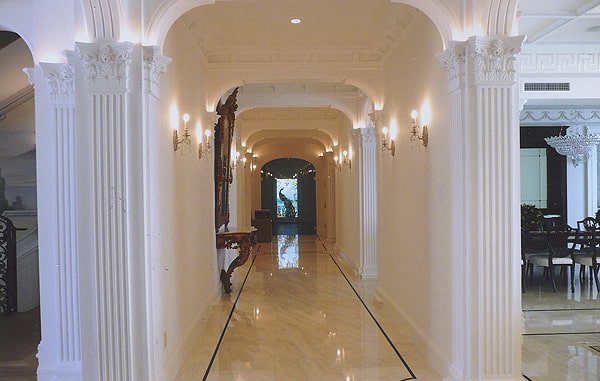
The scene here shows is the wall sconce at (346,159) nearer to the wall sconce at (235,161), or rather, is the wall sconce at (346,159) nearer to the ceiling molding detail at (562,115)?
the wall sconce at (235,161)

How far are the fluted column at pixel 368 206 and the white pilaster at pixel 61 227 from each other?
21.4ft

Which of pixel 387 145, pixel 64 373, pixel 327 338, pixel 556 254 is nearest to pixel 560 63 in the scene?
pixel 556 254

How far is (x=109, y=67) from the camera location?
395 centimetres

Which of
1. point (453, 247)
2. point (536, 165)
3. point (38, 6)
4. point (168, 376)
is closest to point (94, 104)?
point (38, 6)

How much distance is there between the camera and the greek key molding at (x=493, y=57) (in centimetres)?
399

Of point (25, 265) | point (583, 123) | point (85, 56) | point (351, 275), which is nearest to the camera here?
point (85, 56)

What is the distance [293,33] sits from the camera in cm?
702

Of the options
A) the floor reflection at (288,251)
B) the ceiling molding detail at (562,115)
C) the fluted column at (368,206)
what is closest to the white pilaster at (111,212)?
the fluted column at (368,206)

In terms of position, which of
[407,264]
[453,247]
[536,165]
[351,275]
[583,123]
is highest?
[583,123]

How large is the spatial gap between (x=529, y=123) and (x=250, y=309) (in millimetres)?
10243

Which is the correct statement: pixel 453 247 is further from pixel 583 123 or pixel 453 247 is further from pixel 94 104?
pixel 583 123

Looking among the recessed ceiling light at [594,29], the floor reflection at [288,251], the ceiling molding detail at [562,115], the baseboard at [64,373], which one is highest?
the recessed ceiling light at [594,29]

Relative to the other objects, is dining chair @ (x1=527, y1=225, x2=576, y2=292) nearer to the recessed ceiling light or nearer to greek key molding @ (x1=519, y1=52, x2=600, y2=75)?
greek key molding @ (x1=519, y1=52, x2=600, y2=75)

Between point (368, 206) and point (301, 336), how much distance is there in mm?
4578
